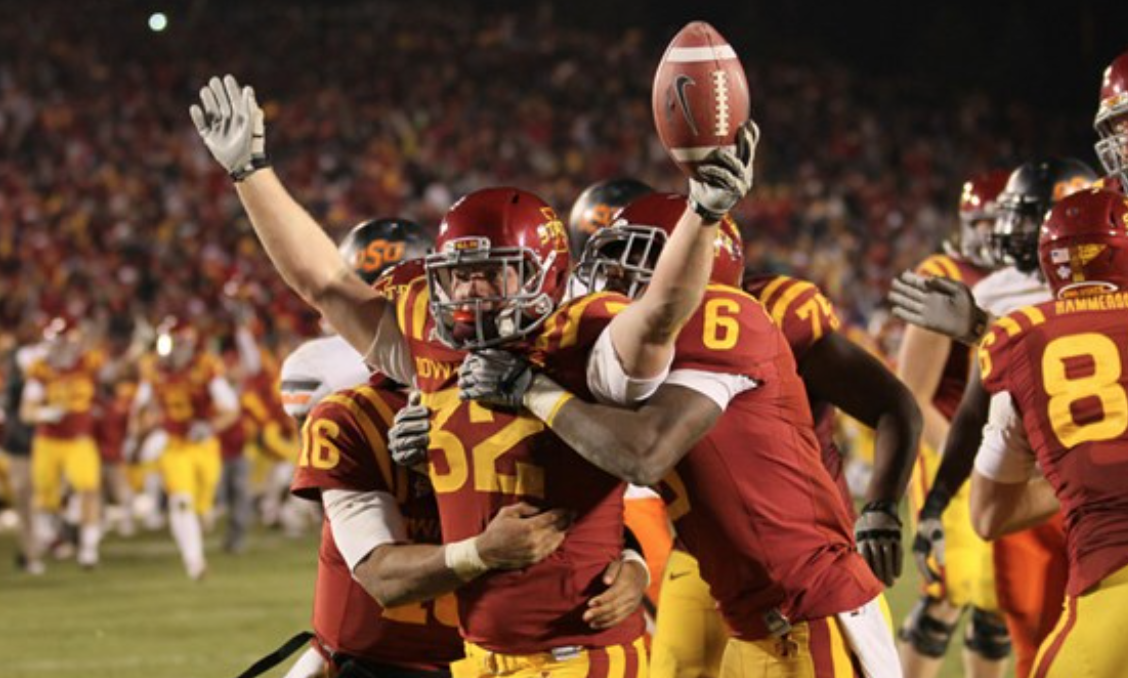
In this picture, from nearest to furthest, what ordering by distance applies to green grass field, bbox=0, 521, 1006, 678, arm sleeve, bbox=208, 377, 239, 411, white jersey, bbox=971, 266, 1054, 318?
white jersey, bbox=971, 266, 1054, 318, green grass field, bbox=0, 521, 1006, 678, arm sleeve, bbox=208, 377, 239, 411

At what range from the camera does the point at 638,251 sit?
4285 mm

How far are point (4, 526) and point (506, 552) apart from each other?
14.2 metres

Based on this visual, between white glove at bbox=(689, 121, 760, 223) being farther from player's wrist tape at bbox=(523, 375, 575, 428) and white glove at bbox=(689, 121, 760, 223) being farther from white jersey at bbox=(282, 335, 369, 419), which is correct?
white jersey at bbox=(282, 335, 369, 419)

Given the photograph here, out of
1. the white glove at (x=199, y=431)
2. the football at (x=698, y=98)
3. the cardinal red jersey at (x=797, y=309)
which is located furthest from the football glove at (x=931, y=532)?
the white glove at (x=199, y=431)

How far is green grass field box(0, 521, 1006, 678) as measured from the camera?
29.0 ft

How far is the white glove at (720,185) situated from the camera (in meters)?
3.24

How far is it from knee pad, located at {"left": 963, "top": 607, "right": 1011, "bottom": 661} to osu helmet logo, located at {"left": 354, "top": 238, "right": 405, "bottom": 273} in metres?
2.56

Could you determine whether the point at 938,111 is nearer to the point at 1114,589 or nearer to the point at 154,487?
the point at 154,487

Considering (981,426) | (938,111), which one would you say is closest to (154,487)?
(981,426)

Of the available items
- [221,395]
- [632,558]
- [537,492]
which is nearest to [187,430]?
[221,395]

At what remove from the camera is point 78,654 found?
9.19m

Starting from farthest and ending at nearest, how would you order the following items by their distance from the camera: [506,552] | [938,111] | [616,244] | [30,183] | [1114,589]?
[938,111] < [30,183] < [616,244] < [1114,589] < [506,552]

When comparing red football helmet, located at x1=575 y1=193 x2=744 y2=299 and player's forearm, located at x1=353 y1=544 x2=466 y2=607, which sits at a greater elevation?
red football helmet, located at x1=575 y1=193 x2=744 y2=299

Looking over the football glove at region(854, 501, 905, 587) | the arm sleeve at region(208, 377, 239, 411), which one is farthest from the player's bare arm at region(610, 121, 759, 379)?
the arm sleeve at region(208, 377, 239, 411)
